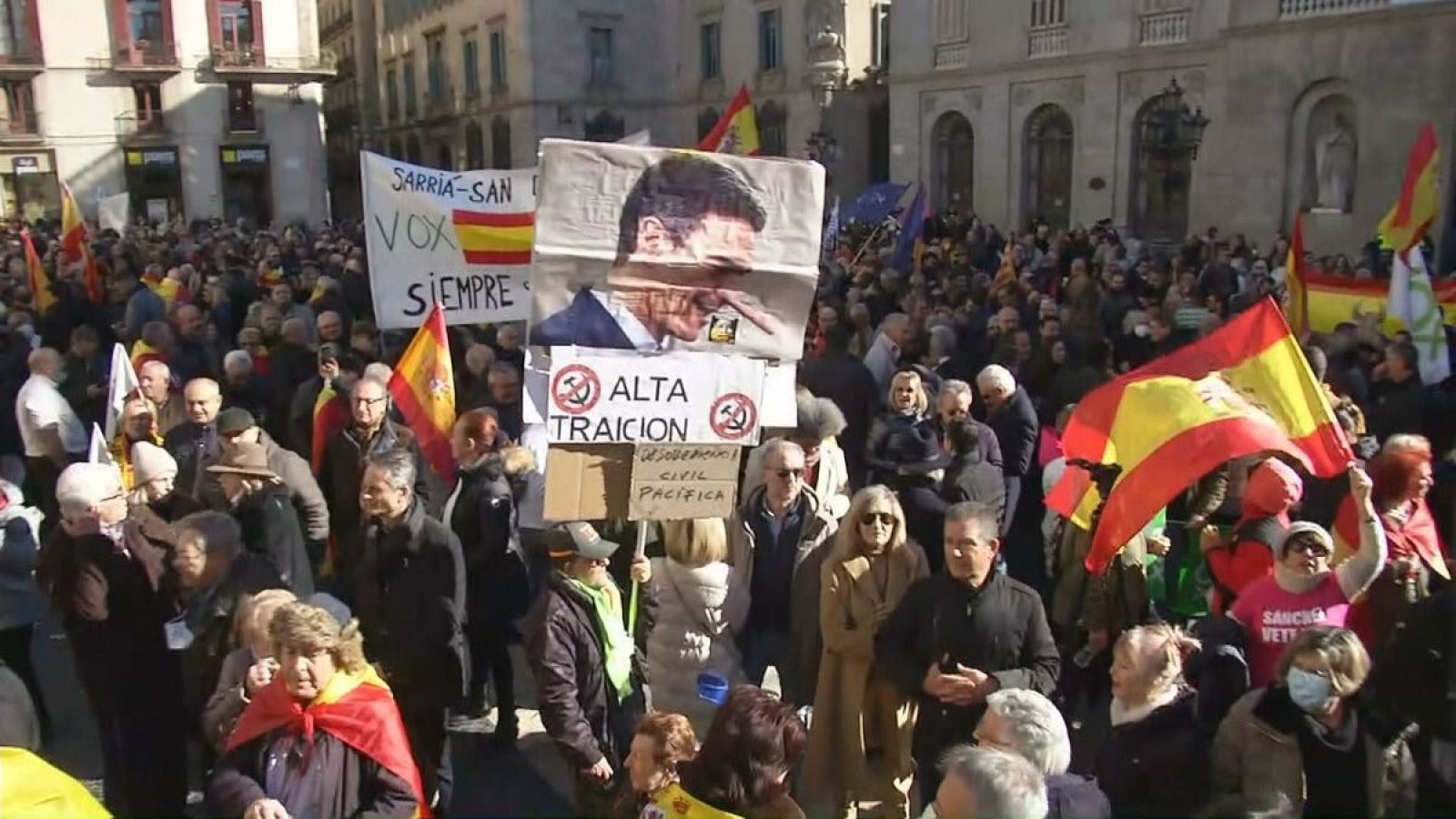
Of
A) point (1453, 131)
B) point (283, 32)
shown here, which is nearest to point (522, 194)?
point (1453, 131)

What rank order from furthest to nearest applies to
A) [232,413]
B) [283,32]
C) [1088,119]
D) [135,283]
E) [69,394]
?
[283,32] < [1088,119] < [135,283] < [69,394] < [232,413]

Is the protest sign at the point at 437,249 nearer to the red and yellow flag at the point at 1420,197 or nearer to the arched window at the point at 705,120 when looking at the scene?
the red and yellow flag at the point at 1420,197

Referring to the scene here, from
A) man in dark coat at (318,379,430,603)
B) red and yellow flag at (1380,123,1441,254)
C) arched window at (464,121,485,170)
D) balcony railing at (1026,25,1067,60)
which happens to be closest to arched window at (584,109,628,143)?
arched window at (464,121,485,170)

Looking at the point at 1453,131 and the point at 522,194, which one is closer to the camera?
the point at 522,194

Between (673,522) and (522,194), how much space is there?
3.35 meters

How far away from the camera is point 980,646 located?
372cm

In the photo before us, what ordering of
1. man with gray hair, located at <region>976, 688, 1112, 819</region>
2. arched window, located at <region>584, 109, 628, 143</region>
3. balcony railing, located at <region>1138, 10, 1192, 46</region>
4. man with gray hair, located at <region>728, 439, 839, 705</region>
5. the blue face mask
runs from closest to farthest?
man with gray hair, located at <region>976, 688, 1112, 819</region>, the blue face mask, man with gray hair, located at <region>728, 439, 839, 705</region>, balcony railing, located at <region>1138, 10, 1192, 46</region>, arched window, located at <region>584, 109, 628, 143</region>

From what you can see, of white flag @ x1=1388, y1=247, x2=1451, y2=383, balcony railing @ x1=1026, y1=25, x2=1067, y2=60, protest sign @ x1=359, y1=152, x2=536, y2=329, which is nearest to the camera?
protest sign @ x1=359, y1=152, x2=536, y2=329

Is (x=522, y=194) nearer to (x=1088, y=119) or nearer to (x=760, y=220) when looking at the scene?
(x=760, y=220)

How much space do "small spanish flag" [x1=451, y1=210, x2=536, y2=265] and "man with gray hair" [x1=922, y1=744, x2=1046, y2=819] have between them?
14.9 ft

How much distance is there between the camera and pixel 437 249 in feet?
21.7

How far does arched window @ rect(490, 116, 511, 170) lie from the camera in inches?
1563

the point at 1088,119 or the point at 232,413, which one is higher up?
the point at 1088,119

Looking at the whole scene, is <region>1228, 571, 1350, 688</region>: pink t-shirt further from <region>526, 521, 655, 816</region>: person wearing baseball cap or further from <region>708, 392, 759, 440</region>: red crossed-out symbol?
<region>526, 521, 655, 816</region>: person wearing baseball cap
